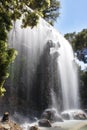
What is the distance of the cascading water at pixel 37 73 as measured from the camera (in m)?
28.4

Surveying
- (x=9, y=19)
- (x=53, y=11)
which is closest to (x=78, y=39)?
(x=53, y=11)

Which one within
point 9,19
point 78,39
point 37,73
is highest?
point 78,39

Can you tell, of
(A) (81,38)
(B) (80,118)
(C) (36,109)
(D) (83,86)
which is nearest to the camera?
(B) (80,118)

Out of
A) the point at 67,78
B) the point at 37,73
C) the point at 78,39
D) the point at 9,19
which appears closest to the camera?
the point at 9,19

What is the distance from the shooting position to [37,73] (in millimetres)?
31453

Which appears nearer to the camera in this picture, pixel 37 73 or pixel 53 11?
pixel 37 73

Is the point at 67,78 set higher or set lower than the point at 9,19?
lower

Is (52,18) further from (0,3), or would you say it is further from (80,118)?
(0,3)

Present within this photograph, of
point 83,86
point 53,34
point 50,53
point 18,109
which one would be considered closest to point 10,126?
point 18,109

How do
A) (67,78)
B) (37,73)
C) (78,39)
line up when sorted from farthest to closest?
(78,39) → (67,78) → (37,73)

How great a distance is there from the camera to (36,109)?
29047 millimetres

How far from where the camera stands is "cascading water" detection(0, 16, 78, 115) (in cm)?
2839

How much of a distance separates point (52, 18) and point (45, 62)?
1531 cm

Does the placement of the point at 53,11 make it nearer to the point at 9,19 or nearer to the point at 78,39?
the point at 78,39
